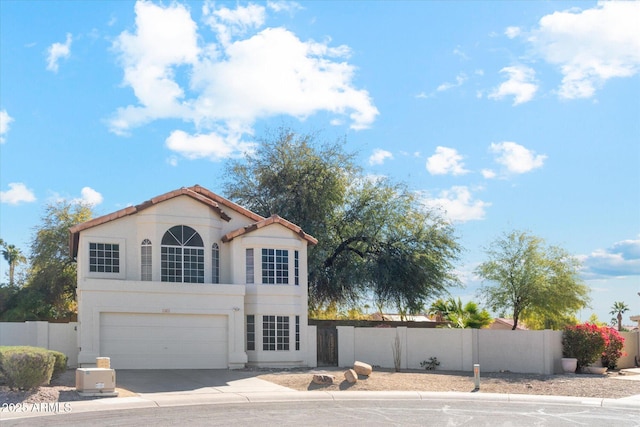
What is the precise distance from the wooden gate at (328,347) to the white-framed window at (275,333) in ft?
7.34

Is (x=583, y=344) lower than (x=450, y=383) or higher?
higher

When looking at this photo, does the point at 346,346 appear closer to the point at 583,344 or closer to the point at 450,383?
the point at 450,383

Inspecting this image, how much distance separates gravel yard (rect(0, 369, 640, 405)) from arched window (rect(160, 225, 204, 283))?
4.97 m

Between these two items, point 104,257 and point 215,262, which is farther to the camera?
point 215,262

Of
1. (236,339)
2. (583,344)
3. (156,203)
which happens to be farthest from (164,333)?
(583,344)

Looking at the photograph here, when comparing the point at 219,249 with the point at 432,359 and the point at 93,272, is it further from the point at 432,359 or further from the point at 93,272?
the point at 432,359

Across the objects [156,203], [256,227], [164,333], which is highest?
[156,203]

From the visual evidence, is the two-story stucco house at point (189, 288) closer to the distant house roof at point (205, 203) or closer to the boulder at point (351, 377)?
the distant house roof at point (205, 203)

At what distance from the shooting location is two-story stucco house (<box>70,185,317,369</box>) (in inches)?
1149

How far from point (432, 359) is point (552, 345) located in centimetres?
511

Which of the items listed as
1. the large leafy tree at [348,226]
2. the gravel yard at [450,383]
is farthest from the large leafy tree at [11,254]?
the gravel yard at [450,383]

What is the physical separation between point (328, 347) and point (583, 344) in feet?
35.8

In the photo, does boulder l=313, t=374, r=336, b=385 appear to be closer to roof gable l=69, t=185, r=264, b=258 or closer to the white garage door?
the white garage door

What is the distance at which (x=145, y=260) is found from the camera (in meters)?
30.9
